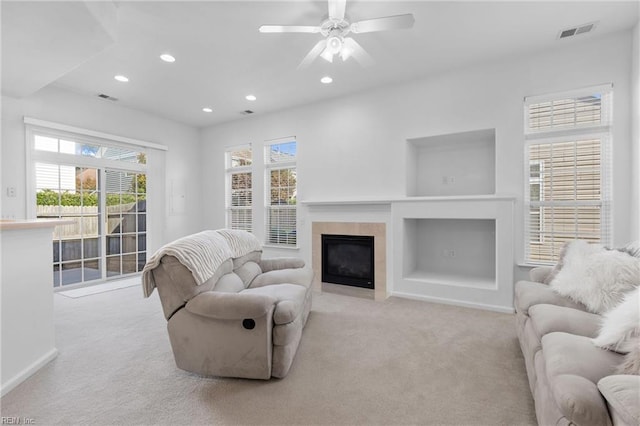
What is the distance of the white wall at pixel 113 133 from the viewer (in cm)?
385

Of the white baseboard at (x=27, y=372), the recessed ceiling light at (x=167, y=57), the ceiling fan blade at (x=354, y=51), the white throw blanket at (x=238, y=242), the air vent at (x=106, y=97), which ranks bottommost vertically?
the white baseboard at (x=27, y=372)

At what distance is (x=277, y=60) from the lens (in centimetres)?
365

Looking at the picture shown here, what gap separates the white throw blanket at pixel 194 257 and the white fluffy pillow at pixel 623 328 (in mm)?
2196

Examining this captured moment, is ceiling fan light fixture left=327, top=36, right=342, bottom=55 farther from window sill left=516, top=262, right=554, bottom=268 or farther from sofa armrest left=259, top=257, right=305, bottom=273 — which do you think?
window sill left=516, top=262, right=554, bottom=268

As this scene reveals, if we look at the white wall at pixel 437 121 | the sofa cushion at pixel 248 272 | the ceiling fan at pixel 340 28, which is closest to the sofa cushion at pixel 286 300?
the sofa cushion at pixel 248 272

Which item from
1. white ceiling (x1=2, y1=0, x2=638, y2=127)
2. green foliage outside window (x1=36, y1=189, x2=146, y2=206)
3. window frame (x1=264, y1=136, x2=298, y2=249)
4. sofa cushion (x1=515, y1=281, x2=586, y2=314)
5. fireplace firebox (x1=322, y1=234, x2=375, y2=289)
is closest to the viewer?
sofa cushion (x1=515, y1=281, x2=586, y2=314)

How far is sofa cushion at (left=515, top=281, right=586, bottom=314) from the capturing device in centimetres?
208

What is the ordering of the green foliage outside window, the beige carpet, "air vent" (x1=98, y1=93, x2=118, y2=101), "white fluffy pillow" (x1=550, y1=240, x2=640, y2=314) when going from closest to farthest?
the beige carpet < "white fluffy pillow" (x1=550, y1=240, x2=640, y2=314) < the green foliage outside window < "air vent" (x1=98, y1=93, x2=118, y2=101)

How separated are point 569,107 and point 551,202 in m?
1.08

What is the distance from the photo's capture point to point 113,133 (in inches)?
197

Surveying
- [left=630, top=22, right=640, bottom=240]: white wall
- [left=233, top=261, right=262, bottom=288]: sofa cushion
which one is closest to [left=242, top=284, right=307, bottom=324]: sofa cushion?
[left=233, top=261, right=262, bottom=288]: sofa cushion

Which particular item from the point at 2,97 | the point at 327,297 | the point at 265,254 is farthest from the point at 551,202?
the point at 2,97

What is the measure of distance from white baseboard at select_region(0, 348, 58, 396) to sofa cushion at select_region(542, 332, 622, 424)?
2.94 m

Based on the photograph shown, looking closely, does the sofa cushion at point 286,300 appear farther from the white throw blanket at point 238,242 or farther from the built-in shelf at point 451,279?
the built-in shelf at point 451,279
